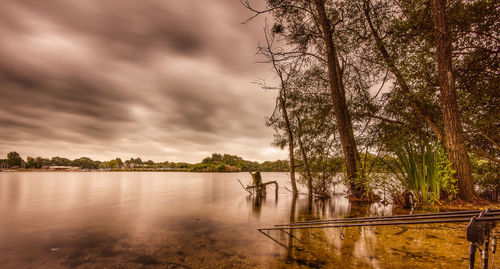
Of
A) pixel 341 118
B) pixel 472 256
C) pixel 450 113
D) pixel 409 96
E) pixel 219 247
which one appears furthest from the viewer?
pixel 341 118

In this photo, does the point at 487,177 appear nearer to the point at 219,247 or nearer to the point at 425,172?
the point at 425,172

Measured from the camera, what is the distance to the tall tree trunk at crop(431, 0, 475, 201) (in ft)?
19.5

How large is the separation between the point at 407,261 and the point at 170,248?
15.2ft

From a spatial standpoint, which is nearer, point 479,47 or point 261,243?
point 261,243

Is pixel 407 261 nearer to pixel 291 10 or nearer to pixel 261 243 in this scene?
pixel 261 243

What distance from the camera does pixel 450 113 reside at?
6.35 meters

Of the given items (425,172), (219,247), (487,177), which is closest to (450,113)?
(425,172)

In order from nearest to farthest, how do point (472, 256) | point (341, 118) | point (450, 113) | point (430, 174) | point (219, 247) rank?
point (472, 256), point (219, 247), point (430, 174), point (450, 113), point (341, 118)

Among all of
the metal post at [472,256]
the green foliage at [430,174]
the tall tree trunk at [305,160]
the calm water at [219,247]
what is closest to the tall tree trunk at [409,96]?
the green foliage at [430,174]

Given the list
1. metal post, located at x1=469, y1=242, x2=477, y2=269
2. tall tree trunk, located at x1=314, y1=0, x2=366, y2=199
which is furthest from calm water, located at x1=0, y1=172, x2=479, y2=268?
tall tree trunk, located at x1=314, y1=0, x2=366, y2=199

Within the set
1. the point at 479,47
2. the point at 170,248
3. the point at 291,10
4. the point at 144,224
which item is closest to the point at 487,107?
the point at 479,47

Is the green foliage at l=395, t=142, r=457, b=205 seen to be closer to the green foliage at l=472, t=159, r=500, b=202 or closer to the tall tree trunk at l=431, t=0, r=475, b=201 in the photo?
the tall tree trunk at l=431, t=0, r=475, b=201

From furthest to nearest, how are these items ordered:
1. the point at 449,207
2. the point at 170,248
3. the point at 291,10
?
the point at 291,10, the point at 449,207, the point at 170,248

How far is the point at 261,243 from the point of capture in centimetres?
497
